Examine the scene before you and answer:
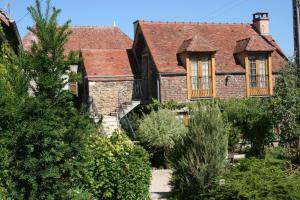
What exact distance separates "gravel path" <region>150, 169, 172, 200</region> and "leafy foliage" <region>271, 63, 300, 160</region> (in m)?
4.31

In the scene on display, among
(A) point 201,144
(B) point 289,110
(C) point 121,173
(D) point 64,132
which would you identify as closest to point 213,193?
(A) point 201,144

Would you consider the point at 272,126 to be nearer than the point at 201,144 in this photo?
No

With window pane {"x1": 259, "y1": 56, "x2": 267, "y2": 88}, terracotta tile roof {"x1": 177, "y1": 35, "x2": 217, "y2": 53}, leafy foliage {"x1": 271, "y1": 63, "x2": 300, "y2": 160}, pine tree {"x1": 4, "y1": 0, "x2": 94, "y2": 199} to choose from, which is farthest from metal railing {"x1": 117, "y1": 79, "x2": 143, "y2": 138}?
pine tree {"x1": 4, "y1": 0, "x2": 94, "y2": 199}

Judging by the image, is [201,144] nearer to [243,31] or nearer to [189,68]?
[189,68]

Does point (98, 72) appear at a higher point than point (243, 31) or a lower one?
lower

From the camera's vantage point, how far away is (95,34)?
3572cm

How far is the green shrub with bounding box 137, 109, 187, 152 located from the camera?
63.1ft

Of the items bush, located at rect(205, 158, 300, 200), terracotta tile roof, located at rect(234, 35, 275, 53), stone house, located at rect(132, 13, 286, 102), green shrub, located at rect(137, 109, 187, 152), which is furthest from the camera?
terracotta tile roof, located at rect(234, 35, 275, 53)

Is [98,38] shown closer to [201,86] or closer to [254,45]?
[201,86]

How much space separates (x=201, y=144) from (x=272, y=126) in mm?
9021

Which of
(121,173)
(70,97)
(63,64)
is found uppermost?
(63,64)

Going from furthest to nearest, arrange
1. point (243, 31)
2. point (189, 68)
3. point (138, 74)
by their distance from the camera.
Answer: point (243, 31) < point (138, 74) < point (189, 68)

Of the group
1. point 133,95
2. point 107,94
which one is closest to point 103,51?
point 107,94

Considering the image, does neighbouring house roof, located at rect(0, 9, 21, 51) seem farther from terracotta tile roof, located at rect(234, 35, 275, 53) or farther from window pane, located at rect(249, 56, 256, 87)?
window pane, located at rect(249, 56, 256, 87)
